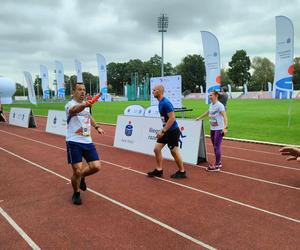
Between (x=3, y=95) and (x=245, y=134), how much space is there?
51.5 metres

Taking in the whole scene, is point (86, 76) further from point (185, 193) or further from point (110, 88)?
point (185, 193)

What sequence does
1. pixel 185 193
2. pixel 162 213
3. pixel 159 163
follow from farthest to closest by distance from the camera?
1. pixel 159 163
2. pixel 185 193
3. pixel 162 213

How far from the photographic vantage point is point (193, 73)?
112m

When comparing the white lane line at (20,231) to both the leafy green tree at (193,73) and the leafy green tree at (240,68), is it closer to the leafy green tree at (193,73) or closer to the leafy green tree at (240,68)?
the leafy green tree at (240,68)

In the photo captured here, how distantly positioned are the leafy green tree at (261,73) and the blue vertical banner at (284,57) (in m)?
91.2

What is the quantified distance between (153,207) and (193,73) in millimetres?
109238

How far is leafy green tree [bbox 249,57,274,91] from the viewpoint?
346 feet

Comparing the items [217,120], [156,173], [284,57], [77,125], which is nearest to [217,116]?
[217,120]

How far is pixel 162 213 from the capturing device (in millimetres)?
4926

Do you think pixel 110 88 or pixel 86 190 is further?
pixel 110 88

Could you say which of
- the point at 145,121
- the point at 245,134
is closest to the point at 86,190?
the point at 145,121

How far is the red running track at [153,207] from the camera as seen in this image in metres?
4.05

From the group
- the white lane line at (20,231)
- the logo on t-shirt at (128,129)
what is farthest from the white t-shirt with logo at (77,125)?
the logo on t-shirt at (128,129)

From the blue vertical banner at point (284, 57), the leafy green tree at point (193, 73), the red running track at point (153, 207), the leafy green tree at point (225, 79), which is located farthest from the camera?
the leafy green tree at point (193, 73)
